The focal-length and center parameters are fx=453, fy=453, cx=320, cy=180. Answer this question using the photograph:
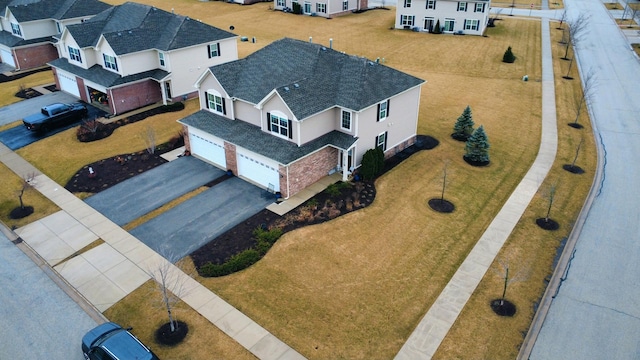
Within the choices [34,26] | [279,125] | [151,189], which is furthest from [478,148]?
[34,26]

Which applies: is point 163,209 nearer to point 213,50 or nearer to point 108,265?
point 108,265

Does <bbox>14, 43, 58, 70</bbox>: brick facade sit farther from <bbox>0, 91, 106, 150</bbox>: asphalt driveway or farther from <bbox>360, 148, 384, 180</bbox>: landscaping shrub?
<bbox>360, 148, 384, 180</bbox>: landscaping shrub

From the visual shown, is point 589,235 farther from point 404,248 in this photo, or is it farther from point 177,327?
point 177,327

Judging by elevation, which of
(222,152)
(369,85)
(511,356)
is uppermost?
(369,85)

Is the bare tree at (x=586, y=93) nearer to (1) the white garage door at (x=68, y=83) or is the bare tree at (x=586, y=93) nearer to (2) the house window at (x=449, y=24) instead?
(2) the house window at (x=449, y=24)

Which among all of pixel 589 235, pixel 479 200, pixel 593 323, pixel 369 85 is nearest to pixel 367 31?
pixel 369 85

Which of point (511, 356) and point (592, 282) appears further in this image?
point (592, 282)
